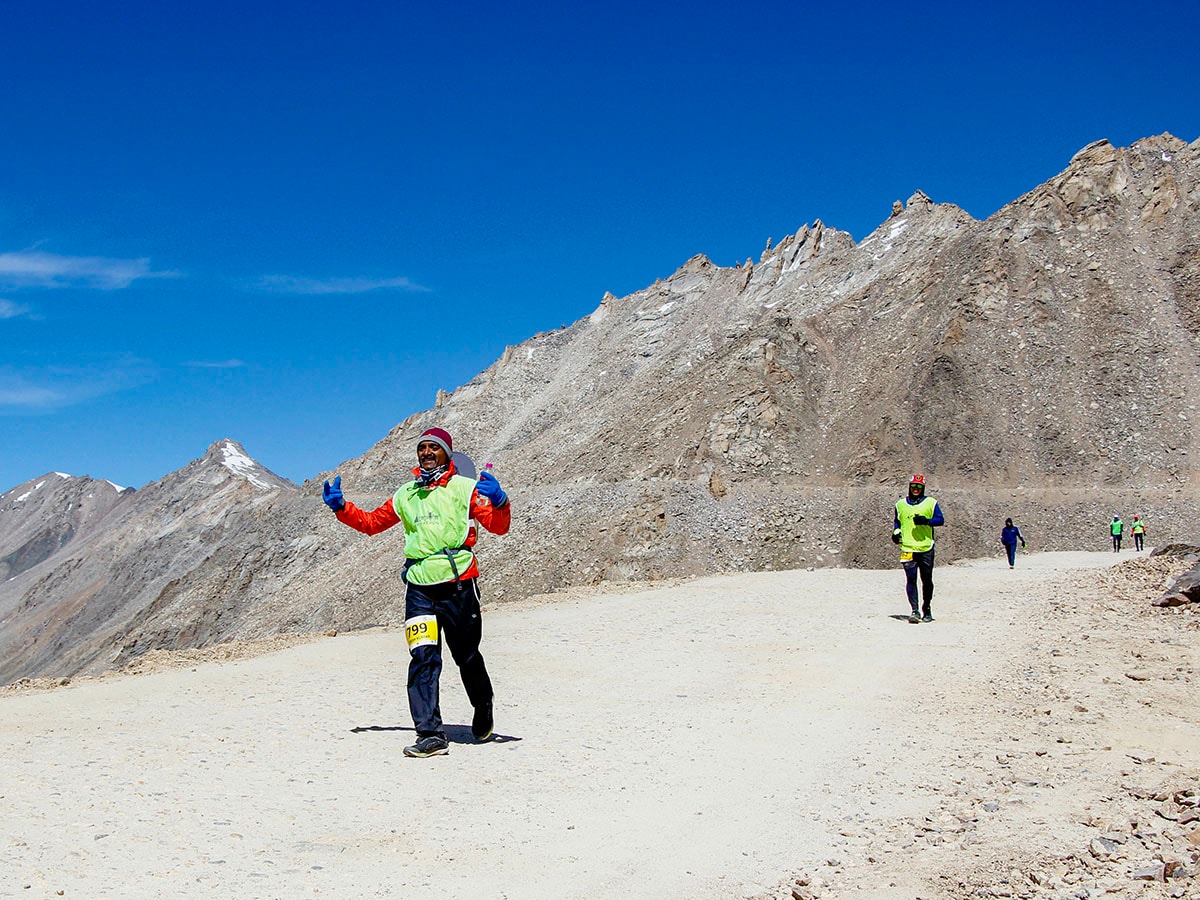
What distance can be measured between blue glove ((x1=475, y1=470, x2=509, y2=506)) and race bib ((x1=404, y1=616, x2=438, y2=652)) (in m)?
0.94

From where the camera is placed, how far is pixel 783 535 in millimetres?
33438

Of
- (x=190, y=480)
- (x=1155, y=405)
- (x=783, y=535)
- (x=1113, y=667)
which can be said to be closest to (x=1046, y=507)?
(x=1155, y=405)

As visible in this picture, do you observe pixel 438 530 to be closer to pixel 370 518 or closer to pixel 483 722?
pixel 370 518

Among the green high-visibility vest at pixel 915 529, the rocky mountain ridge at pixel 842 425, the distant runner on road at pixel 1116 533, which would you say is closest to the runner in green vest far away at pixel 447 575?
the green high-visibility vest at pixel 915 529

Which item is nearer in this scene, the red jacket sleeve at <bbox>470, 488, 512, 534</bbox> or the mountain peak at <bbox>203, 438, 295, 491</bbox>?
the red jacket sleeve at <bbox>470, 488, 512, 534</bbox>

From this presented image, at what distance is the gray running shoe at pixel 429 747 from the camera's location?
6.39 m

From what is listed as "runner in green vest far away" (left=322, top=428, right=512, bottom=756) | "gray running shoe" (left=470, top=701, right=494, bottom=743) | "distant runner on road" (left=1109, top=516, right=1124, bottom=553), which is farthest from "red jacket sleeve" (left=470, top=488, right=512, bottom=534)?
"distant runner on road" (left=1109, top=516, right=1124, bottom=553)

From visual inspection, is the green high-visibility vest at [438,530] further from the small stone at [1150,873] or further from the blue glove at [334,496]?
the small stone at [1150,873]

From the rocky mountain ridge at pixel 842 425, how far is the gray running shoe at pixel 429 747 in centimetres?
2585

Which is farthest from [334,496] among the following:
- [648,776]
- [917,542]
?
[917,542]

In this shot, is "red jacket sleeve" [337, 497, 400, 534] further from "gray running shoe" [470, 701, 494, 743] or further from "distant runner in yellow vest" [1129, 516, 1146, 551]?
"distant runner in yellow vest" [1129, 516, 1146, 551]

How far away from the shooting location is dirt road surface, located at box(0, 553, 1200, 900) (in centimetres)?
414

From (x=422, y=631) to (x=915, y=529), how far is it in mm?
8866

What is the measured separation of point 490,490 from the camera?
6.97 meters
